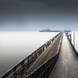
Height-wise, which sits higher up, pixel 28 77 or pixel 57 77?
pixel 28 77

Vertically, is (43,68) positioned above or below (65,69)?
above

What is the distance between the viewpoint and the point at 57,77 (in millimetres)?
9820

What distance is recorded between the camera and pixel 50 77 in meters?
9.30

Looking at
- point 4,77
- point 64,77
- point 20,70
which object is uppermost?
point 4,77

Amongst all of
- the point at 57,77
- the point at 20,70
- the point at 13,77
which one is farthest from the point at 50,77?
the point at 13,77

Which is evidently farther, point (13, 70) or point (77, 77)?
point (77, 77)

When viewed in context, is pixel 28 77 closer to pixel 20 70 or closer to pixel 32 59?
pixel 20 70

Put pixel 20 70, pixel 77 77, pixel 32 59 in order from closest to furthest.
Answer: pixel 20 70 < pixel 77 77 < pixel 32 59

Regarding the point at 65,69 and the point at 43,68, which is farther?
the point at 65,69

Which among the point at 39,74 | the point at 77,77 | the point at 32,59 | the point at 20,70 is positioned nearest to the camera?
the point at 39,74

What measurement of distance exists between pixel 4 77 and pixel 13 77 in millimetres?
1574

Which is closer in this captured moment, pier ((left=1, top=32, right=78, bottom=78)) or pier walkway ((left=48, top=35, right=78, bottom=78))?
pier ((left=1, top=32, right=78, bottom=78))

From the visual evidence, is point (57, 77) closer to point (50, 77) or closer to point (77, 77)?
point (50, 77)

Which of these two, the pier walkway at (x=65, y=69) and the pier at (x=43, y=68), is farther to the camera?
the pier walkway at (x=65, y=69)
